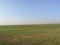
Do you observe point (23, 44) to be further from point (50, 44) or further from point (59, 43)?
point (59, 43)

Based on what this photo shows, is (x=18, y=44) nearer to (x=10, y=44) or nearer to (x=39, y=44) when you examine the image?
(x=10, y=44)

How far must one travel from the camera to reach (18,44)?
8.41 meters

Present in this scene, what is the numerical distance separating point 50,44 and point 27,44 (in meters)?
1.44

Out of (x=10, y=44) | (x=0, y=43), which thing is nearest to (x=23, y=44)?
(x=10, y=44)

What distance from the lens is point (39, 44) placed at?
8383mm

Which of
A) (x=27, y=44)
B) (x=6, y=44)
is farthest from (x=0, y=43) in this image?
(x=27, y=44)

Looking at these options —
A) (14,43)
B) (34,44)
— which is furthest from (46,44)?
(14,43)

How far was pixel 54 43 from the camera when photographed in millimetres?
8422

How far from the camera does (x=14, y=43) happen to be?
8.52 metres

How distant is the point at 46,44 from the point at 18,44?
1.69m

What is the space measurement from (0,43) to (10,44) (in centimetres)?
62

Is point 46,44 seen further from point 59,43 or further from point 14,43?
point 14,43

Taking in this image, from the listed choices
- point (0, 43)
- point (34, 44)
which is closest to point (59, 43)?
point (34, 44)

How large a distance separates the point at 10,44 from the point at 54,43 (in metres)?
2.66
